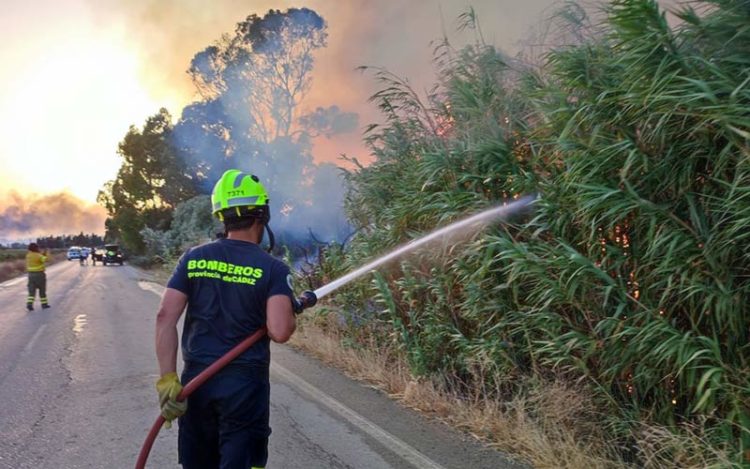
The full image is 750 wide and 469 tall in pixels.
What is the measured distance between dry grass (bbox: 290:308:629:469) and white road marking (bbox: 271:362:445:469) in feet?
1.99

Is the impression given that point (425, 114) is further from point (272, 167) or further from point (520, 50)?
point (272, 167)

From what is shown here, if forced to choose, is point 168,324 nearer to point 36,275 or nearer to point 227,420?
point 227,420

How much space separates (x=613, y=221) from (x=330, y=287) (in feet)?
6.69

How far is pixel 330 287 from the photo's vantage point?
353 centimetres

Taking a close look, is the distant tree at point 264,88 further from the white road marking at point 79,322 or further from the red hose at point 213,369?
the red hose at point 213,369

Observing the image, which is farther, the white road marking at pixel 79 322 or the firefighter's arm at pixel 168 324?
the white road marking at pixel 79 322

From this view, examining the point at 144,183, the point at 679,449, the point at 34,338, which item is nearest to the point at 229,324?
the point at 679,449

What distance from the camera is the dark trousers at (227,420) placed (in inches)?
107

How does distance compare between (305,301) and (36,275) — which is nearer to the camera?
(305,301)

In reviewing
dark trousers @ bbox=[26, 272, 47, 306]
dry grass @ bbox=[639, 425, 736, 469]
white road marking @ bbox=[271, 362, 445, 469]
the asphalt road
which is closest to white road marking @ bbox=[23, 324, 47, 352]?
the asphalt road

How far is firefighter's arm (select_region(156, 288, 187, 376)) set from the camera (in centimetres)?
277

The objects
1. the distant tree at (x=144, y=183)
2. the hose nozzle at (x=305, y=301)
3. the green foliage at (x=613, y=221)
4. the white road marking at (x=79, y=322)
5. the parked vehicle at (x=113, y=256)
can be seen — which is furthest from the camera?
the parked vehicle at (x=113, y=256)

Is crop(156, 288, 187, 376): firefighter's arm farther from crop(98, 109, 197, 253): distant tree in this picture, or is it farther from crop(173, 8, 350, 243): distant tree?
crop(98, 109, 197, 253): distant tree

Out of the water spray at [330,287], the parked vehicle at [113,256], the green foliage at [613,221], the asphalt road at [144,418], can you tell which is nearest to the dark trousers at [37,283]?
the asphalt road at [144,418]
